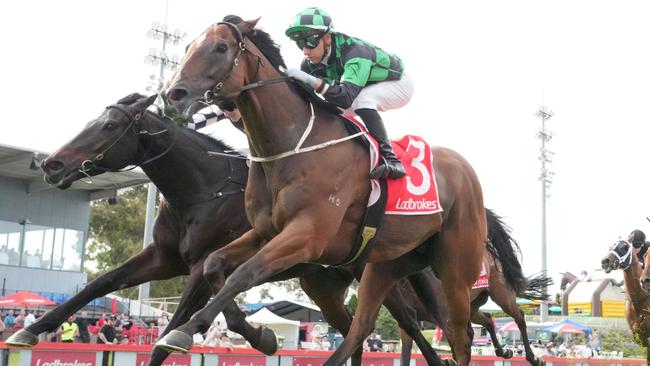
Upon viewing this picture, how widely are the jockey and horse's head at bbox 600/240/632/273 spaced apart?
737 cm

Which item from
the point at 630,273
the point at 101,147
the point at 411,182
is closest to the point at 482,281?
the point at 630,273

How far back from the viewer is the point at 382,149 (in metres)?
5.46

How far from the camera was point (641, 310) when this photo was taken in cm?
1143

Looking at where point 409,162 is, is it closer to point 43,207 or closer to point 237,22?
point 237,22

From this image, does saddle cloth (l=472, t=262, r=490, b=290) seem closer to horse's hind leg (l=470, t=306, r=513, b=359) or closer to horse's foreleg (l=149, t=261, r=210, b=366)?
horse's hind leg (l=470, t=306, r=513, b=359)

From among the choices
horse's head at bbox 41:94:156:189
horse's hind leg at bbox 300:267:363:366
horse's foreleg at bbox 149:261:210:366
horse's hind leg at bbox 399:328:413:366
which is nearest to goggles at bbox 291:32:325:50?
horse's head at bbox 41:94:156:189

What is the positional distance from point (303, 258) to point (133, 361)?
3.47 meters

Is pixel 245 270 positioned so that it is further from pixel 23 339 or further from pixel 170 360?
pixel 170 360

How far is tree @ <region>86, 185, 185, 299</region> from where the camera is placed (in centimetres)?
4753

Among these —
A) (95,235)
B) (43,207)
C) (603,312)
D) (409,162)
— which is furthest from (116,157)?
(603,312)

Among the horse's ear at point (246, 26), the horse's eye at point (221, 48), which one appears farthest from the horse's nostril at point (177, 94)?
the horse's ear at point (246, 26)

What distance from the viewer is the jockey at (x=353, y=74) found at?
523 cm

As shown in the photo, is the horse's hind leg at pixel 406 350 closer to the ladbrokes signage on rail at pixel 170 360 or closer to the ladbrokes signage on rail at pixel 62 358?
the ladbrokes signage on rail at pixel 170 360

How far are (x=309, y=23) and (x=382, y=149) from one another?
3.37ft
